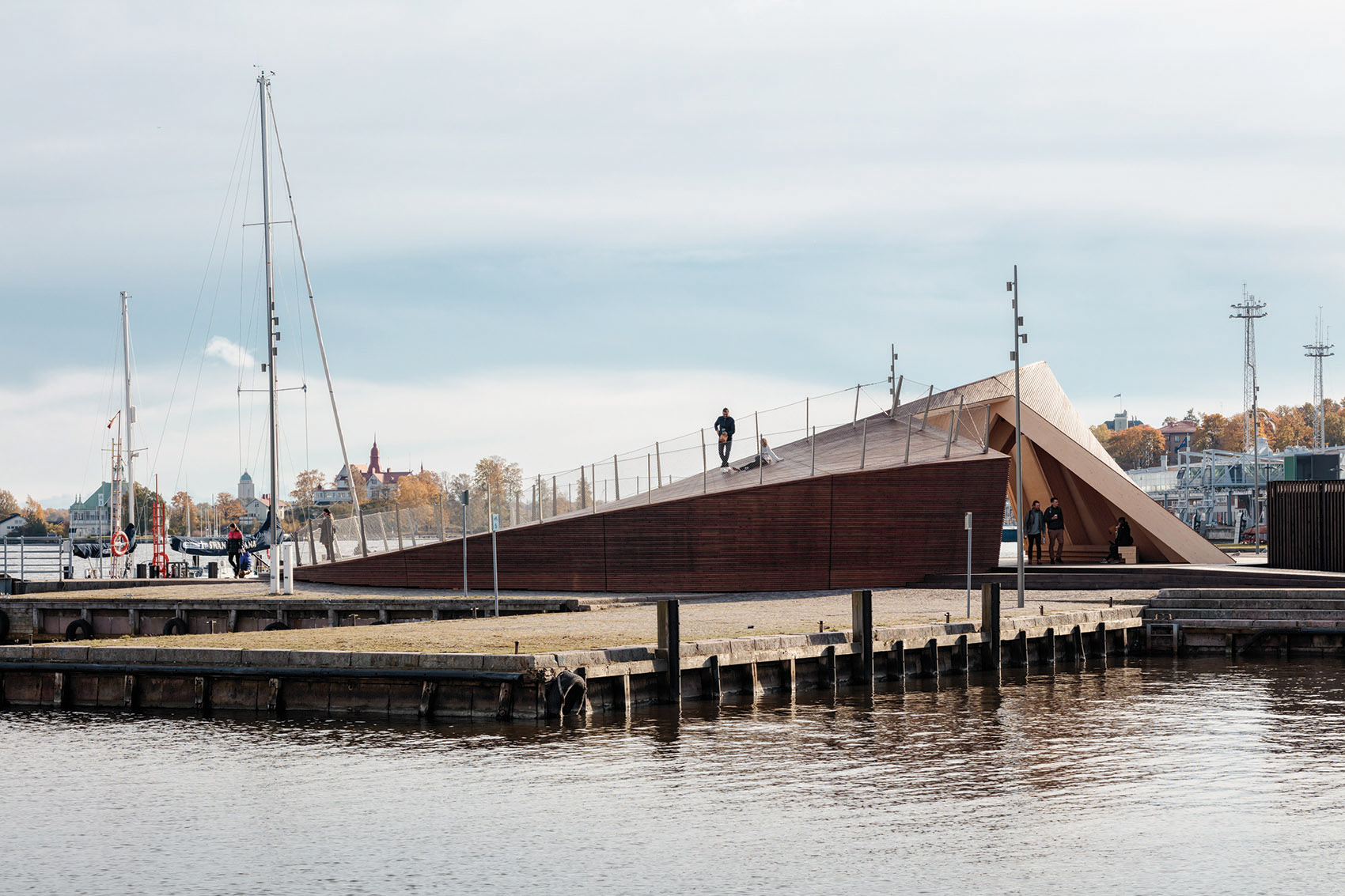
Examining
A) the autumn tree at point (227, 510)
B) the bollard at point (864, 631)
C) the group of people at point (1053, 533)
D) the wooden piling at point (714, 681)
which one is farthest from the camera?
the autumn tree at point (227, 510)

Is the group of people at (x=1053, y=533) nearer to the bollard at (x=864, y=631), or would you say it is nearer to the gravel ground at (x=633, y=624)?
the gravel ground at (x=633, y=624)

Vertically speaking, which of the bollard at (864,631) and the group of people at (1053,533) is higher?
the group of people at (1053,533)

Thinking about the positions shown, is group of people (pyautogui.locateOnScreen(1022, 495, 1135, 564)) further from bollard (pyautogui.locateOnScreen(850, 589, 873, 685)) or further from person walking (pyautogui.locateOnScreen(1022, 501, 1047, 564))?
bollard (pyautogui.locateOnScreen(850, 589, 873, 685))

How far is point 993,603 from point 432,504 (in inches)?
680

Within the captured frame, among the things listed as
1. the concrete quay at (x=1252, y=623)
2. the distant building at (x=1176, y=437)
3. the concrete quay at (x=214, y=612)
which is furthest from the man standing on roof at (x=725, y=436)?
the distant building at (x=1176, y=437)

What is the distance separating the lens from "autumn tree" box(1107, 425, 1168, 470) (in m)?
168

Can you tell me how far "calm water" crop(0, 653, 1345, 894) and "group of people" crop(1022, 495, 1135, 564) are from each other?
16.6 meters

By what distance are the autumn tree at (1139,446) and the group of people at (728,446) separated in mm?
140994

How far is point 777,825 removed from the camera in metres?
12.0

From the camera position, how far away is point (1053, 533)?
36031 millimetres

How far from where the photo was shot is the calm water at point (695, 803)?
10.6m

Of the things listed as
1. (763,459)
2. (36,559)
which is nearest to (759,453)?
(763,459)

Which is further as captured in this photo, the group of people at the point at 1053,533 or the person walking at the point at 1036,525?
the group of people at the point at 1053,533

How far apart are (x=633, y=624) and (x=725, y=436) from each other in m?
12.4
